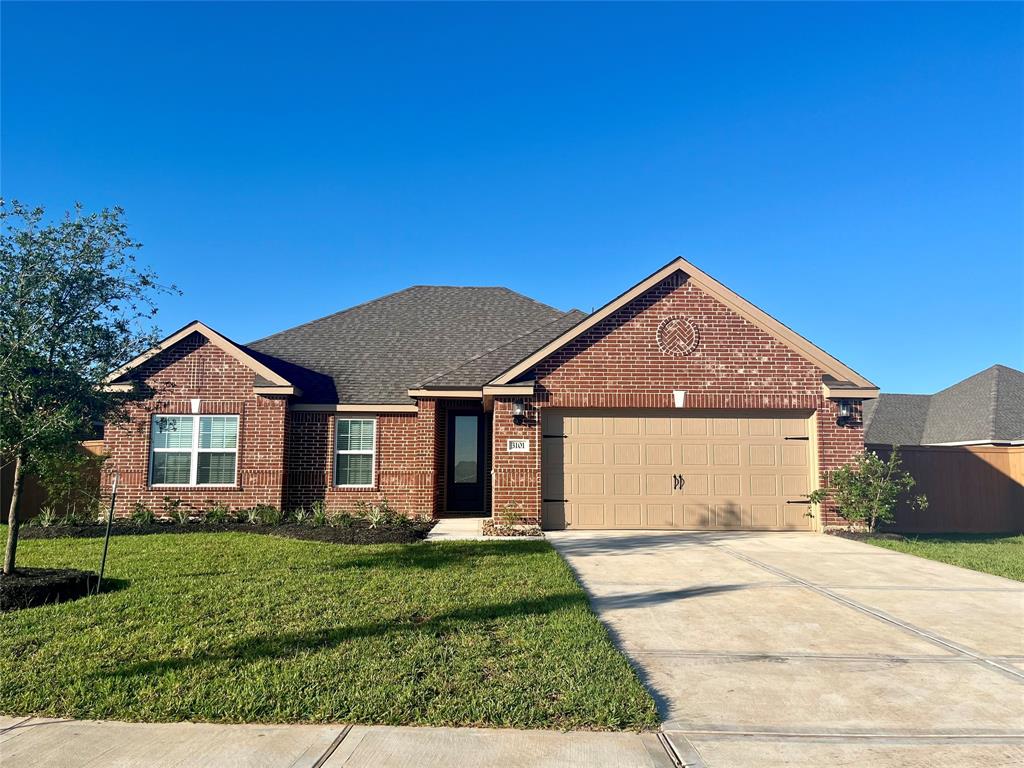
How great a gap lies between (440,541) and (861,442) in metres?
8.49

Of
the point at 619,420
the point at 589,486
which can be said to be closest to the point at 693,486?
the point at 619,420

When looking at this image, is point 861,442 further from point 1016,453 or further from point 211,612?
point 211,612

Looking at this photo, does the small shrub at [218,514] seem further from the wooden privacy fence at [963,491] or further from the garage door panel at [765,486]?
the wooden privacy fence at [963,491]

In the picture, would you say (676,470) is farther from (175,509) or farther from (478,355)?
(175,509)

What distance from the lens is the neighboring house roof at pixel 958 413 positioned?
918 inches

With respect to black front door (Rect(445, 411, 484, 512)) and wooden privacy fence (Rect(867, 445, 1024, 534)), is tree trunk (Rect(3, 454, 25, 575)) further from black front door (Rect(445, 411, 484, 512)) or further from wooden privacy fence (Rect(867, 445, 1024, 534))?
wooden privacy fence (Rect(867, 445, 1024, 534))

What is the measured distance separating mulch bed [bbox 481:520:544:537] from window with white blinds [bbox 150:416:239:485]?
6.21 metres

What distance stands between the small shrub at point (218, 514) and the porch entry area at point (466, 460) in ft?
16.5

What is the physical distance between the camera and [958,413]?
84.9ft

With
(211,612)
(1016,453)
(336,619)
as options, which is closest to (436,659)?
(336,619)

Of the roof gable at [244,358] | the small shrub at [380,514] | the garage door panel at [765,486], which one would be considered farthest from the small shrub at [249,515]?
the garage door panel at [765,486]

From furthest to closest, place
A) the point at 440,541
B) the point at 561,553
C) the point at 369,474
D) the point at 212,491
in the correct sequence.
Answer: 1. the point at 369,474
2. the point at 212,491
3. the point at 440,541
4. the point at 561,553

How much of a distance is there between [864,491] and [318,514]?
35.8ft

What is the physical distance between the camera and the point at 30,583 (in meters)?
6.67
